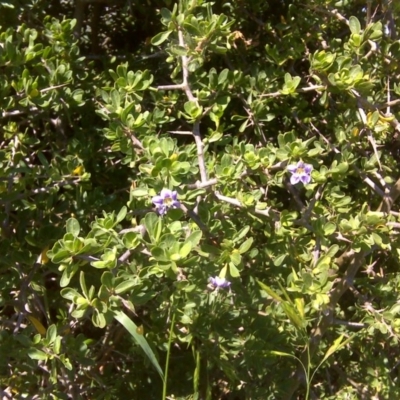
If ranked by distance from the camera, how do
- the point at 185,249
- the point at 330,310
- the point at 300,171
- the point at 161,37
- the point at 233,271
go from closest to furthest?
the point at 185,249, the point at 233,271, the point at 300,171, the point at 161,37, the point at 330,310

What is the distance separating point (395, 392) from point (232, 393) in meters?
0.49

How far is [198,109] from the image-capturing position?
170 centimetres

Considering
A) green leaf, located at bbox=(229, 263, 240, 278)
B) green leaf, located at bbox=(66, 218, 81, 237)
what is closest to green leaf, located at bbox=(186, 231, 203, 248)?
green leaf, located at bbox=(229, 263, 240, 278)

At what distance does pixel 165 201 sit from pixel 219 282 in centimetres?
27

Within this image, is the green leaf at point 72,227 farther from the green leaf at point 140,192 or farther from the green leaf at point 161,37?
the green leaf at point 161,37

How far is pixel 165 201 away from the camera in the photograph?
4.71 ft

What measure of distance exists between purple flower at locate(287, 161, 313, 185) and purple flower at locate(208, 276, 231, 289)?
0.93 feet

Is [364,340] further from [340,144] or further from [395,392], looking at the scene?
[340,144]

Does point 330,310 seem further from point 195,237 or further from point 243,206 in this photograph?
point 195,237

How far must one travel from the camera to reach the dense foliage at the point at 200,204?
1.55m

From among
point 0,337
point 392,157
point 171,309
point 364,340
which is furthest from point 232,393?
point 392,157

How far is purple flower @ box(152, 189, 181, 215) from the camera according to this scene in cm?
143

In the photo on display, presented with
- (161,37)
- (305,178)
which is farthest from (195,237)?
(161,37)

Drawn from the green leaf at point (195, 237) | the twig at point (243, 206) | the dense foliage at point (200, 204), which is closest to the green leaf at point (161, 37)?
the dense foliage at point (200, 204)
